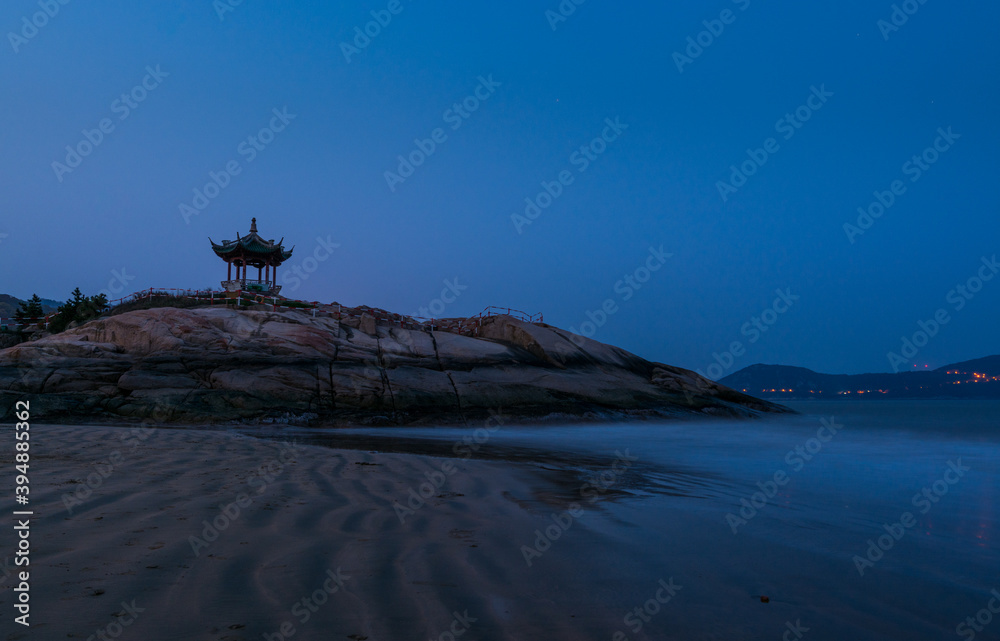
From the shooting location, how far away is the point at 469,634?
2822 millimetres

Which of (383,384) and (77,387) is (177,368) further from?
(383,384)

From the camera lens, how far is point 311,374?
24016mm

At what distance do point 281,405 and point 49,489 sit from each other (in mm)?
17015

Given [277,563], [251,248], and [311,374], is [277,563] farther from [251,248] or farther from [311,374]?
[251,248]

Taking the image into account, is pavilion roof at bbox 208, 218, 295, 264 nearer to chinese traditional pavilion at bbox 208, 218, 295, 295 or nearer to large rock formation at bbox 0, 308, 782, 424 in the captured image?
chinese traditional pavilion at bbox 208, 218, 295, 295

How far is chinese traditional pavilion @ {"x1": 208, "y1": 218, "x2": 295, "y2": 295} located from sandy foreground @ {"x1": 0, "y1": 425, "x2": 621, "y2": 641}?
127ft

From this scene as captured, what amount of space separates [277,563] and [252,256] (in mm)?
45640

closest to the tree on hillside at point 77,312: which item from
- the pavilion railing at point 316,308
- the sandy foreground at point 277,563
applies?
the pavilion railing at point 316,308

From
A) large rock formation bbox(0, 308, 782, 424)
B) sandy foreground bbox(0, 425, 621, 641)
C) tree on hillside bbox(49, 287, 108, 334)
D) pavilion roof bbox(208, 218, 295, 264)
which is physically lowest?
sandy foreground bbox(0, 425, 621, 641)

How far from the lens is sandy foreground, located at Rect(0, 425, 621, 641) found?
111 inches

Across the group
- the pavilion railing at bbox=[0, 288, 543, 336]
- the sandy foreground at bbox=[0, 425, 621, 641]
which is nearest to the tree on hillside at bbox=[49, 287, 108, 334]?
the pavilion railing at bbox=[0, 288, 543, 336]

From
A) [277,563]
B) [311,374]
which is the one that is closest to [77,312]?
[311,374]

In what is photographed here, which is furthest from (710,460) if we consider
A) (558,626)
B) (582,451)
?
(558,626)

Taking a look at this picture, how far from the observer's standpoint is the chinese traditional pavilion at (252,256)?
42.7 metres
